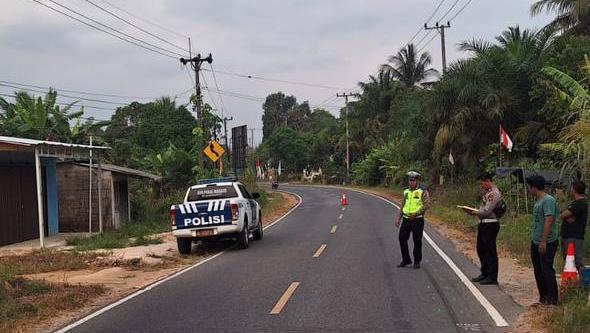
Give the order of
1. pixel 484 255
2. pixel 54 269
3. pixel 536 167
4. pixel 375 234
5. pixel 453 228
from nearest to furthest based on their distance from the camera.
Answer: pixel 484 255, pixel 54 269, pixel 375 234, pixel 453 228, pixel 536 167

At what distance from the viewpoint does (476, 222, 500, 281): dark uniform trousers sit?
1014cm

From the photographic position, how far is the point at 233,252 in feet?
52.2

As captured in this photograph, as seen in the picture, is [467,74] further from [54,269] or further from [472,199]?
[54,269]

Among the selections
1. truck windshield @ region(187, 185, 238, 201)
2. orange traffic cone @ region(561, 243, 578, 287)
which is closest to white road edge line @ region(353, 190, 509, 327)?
orange traffic cone @ region(561, 243, 578, 287)

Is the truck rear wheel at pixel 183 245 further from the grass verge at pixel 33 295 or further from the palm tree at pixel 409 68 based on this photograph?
the palm tree at pixel 409 68

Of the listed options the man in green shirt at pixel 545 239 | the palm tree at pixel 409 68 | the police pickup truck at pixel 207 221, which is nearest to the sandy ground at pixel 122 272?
the police pickup truck at pixel 207 221

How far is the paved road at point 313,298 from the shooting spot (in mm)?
7668

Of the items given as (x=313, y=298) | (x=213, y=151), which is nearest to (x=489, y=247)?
(x=313, y=298)

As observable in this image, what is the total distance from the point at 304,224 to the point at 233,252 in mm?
8514

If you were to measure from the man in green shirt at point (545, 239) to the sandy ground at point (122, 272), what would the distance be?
245 inches

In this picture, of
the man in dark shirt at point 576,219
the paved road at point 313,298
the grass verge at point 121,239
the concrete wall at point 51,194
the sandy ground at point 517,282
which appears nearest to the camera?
the sandy ground at point 517,282

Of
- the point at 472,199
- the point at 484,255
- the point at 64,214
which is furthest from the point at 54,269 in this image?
the point at 472,199


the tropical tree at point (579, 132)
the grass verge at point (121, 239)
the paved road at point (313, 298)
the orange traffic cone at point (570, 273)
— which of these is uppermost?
the tropical tree at point (579, 132)

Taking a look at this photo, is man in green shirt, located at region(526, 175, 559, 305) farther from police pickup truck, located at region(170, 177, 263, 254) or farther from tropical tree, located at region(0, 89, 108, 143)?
tropical tree, located at region(0, 89, 108, 143)
